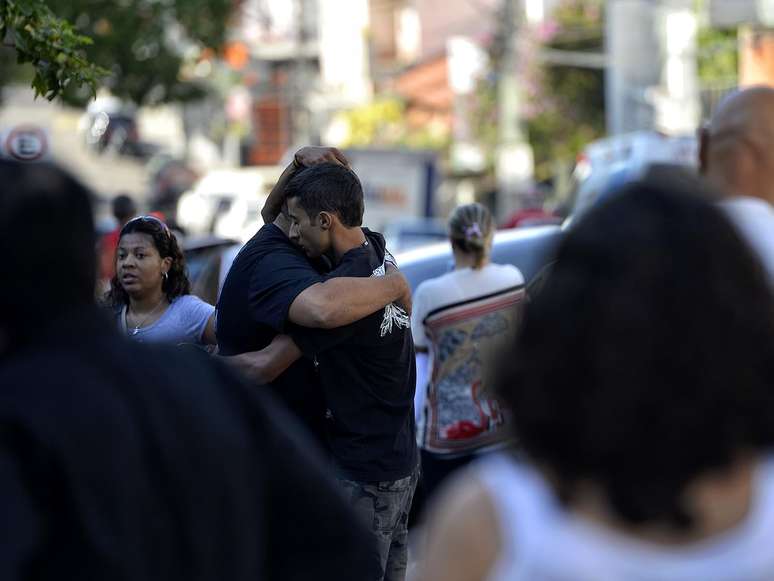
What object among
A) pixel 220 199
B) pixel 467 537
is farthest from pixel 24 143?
pixel 467 537

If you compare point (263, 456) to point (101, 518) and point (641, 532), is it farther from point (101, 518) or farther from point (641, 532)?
point (641, 532)

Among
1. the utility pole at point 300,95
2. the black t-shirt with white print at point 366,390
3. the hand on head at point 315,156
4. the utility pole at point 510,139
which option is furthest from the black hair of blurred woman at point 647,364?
the utility pole at point 300,95

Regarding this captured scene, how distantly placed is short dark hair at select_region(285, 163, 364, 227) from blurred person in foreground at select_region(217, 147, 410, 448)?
0.12 m

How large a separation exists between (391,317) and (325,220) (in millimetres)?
351

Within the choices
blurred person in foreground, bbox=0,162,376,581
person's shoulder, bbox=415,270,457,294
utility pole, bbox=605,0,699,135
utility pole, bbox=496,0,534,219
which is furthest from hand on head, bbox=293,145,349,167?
utility pole, bbox=605,0,699,135

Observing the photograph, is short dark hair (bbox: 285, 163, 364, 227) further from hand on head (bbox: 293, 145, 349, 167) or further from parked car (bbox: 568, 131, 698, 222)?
parked car (bbox: 568, 131, 698, 222)

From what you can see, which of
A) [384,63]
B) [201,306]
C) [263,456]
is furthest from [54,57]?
[384,63]

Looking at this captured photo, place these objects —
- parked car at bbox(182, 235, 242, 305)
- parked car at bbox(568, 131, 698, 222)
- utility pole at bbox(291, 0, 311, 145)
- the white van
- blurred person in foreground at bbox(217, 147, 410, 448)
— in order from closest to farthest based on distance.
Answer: blurred person in foreground at bbox(217, 147, 410, 448) → parked car at bbox(182, 235, 242, 305) → parked car at bbox(568, 131, 698, 222) → the white van → utility pole at bbox(291, 0, 311, 145)

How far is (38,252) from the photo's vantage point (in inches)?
84.5

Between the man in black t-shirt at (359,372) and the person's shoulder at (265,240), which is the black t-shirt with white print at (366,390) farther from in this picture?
the person's shoulder at (265,240)

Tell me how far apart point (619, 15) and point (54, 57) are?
2697 centimetres

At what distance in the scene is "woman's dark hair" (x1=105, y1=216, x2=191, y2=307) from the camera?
17.6 ft

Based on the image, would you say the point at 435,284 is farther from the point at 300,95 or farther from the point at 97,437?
the point at 300,95

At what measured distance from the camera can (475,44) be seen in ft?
135
